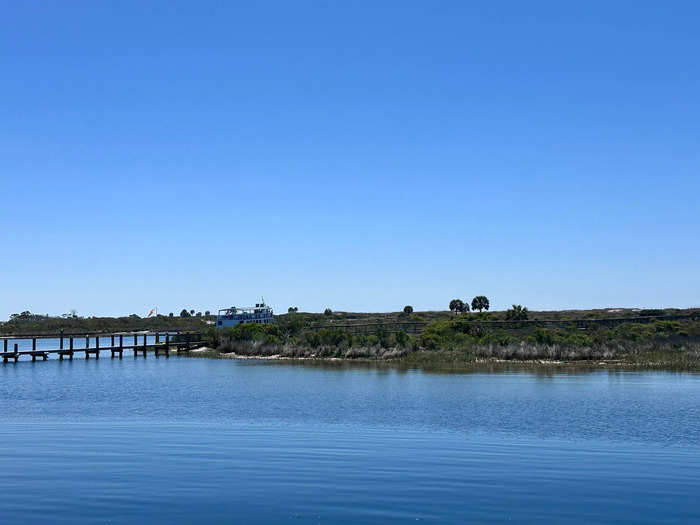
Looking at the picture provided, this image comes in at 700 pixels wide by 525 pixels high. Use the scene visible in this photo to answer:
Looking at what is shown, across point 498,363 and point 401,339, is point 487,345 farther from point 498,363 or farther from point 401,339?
point 401,339

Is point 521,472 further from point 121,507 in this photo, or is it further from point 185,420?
point 185,420

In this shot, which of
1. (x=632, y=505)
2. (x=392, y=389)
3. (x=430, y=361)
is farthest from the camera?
(x=430, y=361)

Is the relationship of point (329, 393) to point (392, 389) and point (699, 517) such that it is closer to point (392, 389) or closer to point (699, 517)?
point (392, 389)

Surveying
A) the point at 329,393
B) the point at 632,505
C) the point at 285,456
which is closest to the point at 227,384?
the point at 329,393

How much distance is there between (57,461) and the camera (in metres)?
23.7

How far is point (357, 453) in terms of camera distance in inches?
990

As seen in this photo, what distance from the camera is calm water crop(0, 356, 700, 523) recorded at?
18109 mm

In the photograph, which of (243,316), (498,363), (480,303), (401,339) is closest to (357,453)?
(498,363)

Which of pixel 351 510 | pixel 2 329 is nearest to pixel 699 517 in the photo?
pixel 351 510

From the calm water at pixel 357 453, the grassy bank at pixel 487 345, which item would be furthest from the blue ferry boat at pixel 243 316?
the calm water at pixel 357 453

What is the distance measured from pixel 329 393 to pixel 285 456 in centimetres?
1974

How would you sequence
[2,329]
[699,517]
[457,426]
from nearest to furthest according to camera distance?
[699,517]
[457,426]
[2,329]

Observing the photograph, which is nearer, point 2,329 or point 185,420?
point 185,420

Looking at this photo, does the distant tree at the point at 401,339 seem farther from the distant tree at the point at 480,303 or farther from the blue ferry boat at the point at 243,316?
the distant tree at the point at 480,303
